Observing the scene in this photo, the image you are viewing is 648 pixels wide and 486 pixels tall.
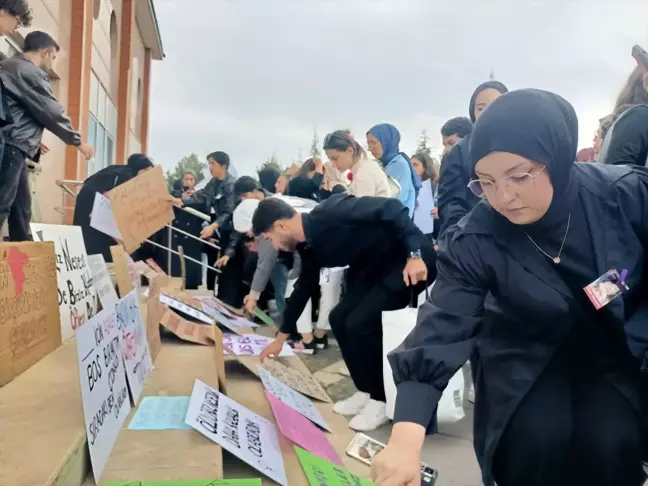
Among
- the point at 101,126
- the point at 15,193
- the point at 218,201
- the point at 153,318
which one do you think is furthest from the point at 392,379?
the point at 101,126

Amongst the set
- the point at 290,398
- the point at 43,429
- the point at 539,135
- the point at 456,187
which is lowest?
the point at 290,398

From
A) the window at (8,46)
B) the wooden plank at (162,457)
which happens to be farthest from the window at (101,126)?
the wooden plank at (162,457)

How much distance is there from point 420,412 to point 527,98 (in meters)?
0.63

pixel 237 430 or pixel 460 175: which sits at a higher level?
pixel 460 175

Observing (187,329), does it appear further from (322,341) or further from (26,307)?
(322,341)

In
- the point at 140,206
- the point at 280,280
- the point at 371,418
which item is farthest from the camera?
the point at 280,280

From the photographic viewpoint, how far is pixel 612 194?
1.20 meters

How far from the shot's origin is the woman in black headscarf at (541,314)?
109cm

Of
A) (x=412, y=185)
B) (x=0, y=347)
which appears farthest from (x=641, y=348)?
(x=412, y=185)

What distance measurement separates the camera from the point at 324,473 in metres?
1.49

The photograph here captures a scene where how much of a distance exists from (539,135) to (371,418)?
1.67 meters

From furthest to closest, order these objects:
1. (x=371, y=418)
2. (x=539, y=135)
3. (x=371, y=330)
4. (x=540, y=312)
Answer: (x=371, y=330) → (x=371, y=418) → (x=540, y=312) → (x=539, y=135)

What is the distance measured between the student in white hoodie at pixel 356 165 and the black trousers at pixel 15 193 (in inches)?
62.5

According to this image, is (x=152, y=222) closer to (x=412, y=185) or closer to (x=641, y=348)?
(x=412, y=185)
